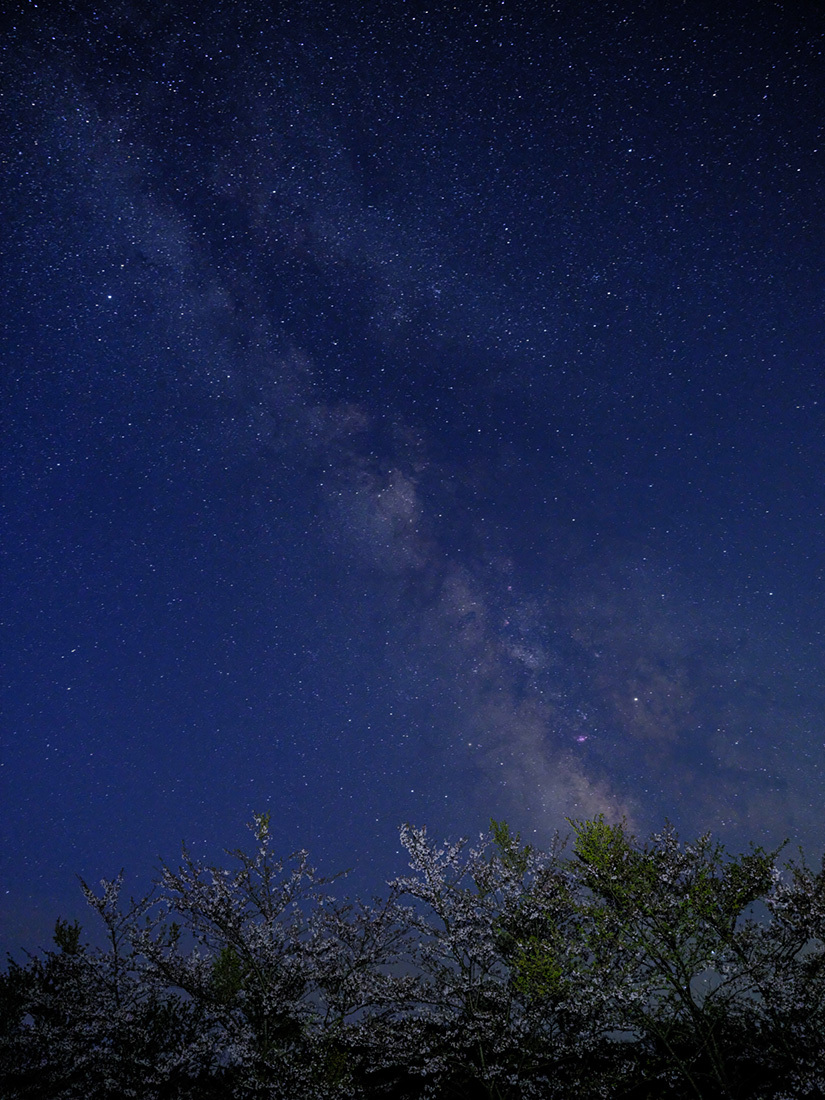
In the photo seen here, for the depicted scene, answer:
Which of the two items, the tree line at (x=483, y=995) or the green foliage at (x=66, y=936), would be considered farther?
the green foliage at (x=66, y=936)

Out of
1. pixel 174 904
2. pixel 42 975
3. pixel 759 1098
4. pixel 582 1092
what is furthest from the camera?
pixel 42 975

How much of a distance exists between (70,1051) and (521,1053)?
1172 centimetres

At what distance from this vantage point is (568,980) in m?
10.6

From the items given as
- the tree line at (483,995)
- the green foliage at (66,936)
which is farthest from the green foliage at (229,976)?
the green foliage at (66,936)

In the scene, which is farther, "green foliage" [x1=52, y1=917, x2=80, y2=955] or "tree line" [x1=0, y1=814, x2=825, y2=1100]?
"green foliage" [x1=52, y1=917, x2=80, y2=955]

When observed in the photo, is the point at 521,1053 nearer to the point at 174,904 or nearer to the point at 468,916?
the point at 468,916

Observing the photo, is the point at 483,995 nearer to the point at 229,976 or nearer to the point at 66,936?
the point at 229,976

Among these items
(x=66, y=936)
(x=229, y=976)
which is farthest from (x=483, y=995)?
(x=66, y=936)

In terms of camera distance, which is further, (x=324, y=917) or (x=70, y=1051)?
(x=324, y=917)

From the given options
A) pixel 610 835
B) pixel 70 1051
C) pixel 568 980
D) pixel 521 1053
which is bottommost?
pixel 521 1053

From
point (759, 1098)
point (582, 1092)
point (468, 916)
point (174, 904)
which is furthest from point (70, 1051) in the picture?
point (759, 1098)

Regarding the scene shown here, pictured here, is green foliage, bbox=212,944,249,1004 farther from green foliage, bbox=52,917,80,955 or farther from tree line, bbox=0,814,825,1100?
green foliage, bbox=52,917,80,955

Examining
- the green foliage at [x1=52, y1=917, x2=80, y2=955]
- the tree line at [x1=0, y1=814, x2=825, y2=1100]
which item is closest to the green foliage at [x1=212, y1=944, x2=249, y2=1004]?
the tree line at [x1=0, y1=814, x2=825, y2=1100]

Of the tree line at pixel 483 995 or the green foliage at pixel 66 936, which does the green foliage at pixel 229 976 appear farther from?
the green foliage at pixel 66 936
